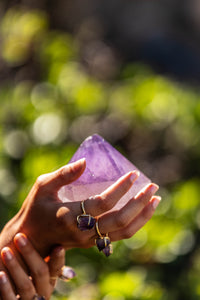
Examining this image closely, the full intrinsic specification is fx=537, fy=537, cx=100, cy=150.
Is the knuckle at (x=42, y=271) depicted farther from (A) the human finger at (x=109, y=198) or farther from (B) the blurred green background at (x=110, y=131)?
(B) the blurred green background at (x=110, y=131)

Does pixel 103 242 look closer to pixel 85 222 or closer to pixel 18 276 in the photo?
pixel 85 222

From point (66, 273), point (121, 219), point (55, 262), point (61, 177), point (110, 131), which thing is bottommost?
point (110, 131)

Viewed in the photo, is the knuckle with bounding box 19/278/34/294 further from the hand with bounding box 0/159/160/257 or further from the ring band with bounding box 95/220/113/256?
the ring band with bounding box 95/220/113/256

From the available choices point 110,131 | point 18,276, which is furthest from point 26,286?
point 110,131

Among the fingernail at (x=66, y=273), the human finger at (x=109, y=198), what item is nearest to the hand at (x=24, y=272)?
the fingernail at (x=66, y=273)

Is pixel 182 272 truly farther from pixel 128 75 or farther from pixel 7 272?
pixel 128 75

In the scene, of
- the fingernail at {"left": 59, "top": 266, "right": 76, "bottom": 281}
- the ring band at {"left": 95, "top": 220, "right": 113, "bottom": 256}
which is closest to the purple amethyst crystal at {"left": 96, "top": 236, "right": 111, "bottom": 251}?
the ring band at {"left": 95, "top": 220, "right": 113, "bottom": 256}

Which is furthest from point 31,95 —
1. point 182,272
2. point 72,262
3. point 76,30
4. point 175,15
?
point 175,15
